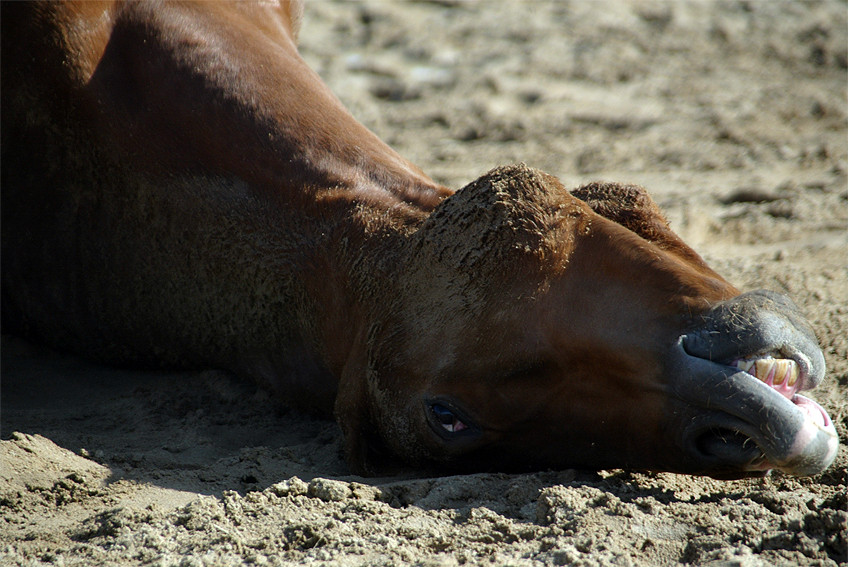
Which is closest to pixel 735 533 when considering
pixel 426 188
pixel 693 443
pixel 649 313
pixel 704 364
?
pixel 693 443

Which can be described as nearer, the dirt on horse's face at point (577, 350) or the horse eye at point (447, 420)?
the dirt on horse's face at point (577, 350)

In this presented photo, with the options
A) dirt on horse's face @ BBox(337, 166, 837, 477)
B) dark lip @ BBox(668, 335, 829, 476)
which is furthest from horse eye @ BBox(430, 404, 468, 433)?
dark lip @ BBox(668, 335, 829, 476)

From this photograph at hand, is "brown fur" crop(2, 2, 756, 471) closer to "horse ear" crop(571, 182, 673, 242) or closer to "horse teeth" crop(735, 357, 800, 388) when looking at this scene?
"horse ear" crop(571, 182, 673, 242)

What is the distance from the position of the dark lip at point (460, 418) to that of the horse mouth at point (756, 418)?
48 cm

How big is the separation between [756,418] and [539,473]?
20.9 inches

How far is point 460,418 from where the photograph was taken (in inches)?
79.5

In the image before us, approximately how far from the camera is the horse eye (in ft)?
6.68

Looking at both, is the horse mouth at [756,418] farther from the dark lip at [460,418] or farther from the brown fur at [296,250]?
the dark lip at [460,418]

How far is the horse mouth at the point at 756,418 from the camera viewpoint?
1633 mm

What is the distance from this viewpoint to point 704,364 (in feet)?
5.58

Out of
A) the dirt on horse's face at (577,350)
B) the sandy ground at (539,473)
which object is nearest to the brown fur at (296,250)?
the dirt on horse's face at (577,350)

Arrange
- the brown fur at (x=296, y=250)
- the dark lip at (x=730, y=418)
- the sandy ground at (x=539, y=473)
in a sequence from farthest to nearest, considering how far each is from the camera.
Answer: the brown fur at (x=296, y=250), the sandy ground at (x=539, y=473), the dark lip at (x=730, y=418)

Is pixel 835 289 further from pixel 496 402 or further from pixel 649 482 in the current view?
pixel 496 402

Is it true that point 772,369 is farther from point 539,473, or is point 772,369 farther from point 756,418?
point 539,473
